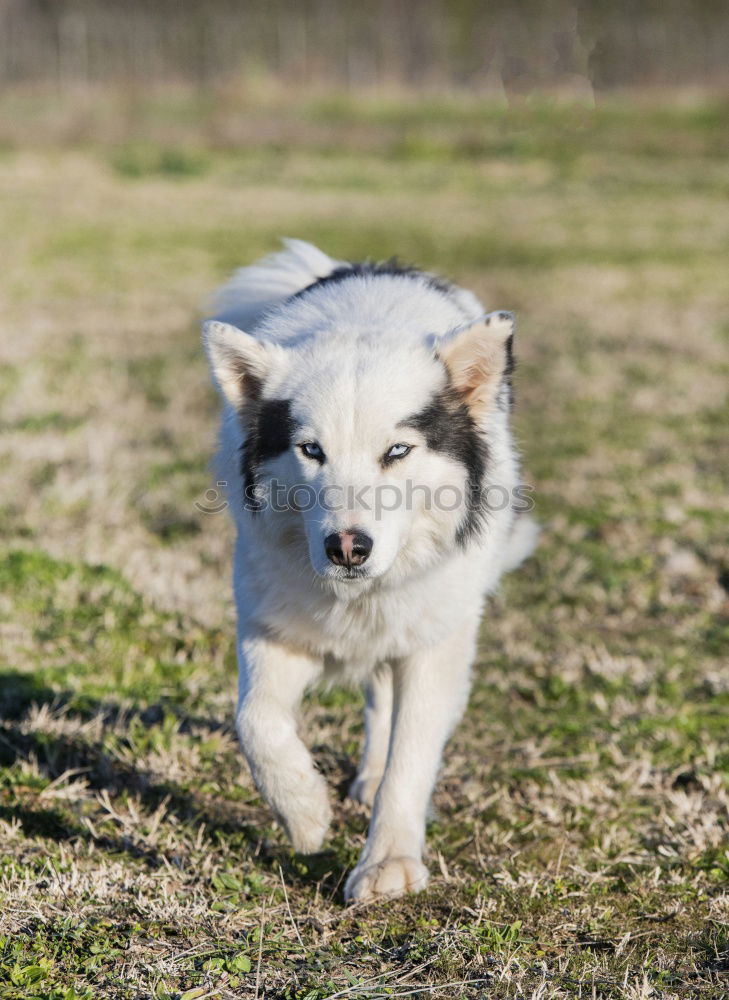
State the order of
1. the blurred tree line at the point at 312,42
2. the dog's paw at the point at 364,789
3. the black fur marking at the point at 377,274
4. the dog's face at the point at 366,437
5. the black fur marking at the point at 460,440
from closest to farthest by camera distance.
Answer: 1. the dog's face at the point at 366,437
2. the black fur marking at the point at 460,440
3. the dog's paw at the point at 364,789
4. the black fur marking at the point at 377,274
5. the blurred tree line at the point at 312,42

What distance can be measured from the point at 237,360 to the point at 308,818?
138 cm

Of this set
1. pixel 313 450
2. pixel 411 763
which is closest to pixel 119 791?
pixel 411 763

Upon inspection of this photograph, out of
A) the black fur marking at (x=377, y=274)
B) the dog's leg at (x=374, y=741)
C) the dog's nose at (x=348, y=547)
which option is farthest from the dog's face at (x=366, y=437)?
the dog's leg at (x=374, y=741)

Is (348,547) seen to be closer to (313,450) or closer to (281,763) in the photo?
(313,450)

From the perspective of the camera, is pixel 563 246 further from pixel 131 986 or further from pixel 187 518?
pixel 131 986

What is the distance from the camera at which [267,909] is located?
3.12 m

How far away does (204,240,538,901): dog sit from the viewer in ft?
10.7

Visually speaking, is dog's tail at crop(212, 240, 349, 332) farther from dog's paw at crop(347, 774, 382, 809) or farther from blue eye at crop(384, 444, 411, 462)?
dog's paw at crop(347, 774, 382, 809)

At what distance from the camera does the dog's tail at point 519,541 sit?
447cm

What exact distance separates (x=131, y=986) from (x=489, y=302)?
11.3 meters

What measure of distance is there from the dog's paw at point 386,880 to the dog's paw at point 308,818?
15 cm

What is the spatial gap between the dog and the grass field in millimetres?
349

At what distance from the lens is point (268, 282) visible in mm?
4500

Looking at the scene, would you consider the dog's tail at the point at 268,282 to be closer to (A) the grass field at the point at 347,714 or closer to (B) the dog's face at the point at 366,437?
(B) the dog's face at the point at 366,437
